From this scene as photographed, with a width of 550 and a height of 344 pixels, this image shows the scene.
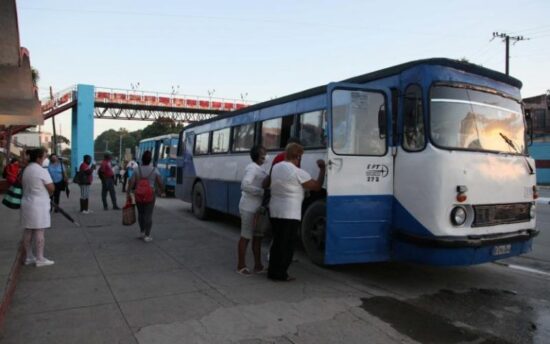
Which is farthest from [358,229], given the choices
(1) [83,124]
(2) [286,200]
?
(1) [83,124]

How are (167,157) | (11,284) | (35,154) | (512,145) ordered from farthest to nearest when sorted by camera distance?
(167,157) < (35,154) < (512,145) < (11,284)

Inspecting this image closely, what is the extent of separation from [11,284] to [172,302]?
6.27 ft

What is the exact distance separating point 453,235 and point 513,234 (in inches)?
44.7

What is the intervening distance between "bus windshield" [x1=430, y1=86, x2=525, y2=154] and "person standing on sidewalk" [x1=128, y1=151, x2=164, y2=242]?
535 cm

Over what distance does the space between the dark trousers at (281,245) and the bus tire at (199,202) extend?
596cm

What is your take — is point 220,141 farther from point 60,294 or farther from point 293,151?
point 60,294

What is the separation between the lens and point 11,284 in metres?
5.10

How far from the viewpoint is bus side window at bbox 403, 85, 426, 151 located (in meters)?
5.50

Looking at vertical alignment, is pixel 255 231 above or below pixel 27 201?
below

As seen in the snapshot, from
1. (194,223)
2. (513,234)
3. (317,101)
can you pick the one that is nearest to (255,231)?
(317,101)

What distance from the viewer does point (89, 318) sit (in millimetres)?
4445

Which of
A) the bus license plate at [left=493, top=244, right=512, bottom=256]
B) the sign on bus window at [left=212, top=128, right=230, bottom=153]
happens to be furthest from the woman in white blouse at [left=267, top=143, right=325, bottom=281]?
the sign on bus window at [left=212, top=128, right=230, bottom=153]

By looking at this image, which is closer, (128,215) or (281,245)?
(281,245)

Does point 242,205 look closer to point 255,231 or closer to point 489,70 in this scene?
point 255,231
